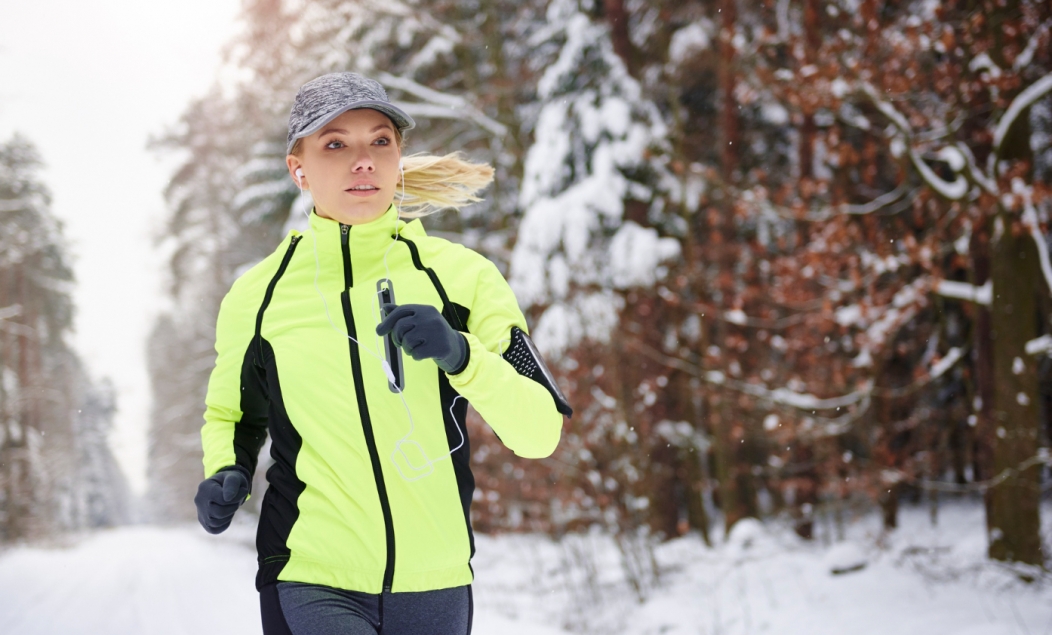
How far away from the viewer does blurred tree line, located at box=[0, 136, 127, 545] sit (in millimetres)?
21578

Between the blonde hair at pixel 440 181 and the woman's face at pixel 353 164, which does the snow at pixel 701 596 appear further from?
the woman's face at pixel 353 164

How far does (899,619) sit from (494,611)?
3.50m

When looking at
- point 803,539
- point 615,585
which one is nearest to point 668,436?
point 803,539

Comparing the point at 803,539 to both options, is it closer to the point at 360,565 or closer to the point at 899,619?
the point at 899,619

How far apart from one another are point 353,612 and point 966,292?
6808 millimetres

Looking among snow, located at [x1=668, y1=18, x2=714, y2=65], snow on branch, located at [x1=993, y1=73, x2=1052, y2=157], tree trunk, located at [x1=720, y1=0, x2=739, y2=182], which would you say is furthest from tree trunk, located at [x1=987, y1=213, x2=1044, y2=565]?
snow, located at [x1=668, y1=18, x2=714, y2=65]

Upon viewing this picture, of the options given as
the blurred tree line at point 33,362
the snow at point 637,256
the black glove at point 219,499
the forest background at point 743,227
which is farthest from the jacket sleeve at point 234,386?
the blurred tree line at point 33,362

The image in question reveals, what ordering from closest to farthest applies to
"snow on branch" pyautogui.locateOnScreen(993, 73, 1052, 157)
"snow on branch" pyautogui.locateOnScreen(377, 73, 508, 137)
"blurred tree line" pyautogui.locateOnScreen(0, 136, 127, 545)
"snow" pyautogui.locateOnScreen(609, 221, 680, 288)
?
"snow on branch" pyautogui.locateOnScreen(993, 73, 1052, 157) → "snow" pyautogui.locateOnScreen(609, 221, 680, 288) → "snow on branch" pyautogui.locateOnScreen(377, 73, 508, 137) → "blurred tree line" pyautogui.locateOnScreen(0, 136, 127, 545)

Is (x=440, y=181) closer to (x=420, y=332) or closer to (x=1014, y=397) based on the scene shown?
(x=420, y=332)

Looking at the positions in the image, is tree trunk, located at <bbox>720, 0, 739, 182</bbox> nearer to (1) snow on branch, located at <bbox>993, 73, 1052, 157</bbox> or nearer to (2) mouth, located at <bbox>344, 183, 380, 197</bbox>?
(1) snow on branch, located at <bbox>993, 73, 1052, 157</bbox>

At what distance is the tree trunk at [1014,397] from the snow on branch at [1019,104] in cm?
65

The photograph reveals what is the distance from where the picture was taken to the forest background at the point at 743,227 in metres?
6.86

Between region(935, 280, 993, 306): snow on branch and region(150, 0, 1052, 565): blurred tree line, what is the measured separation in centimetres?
3

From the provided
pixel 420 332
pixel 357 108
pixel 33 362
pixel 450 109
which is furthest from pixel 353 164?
pixel 33 362
